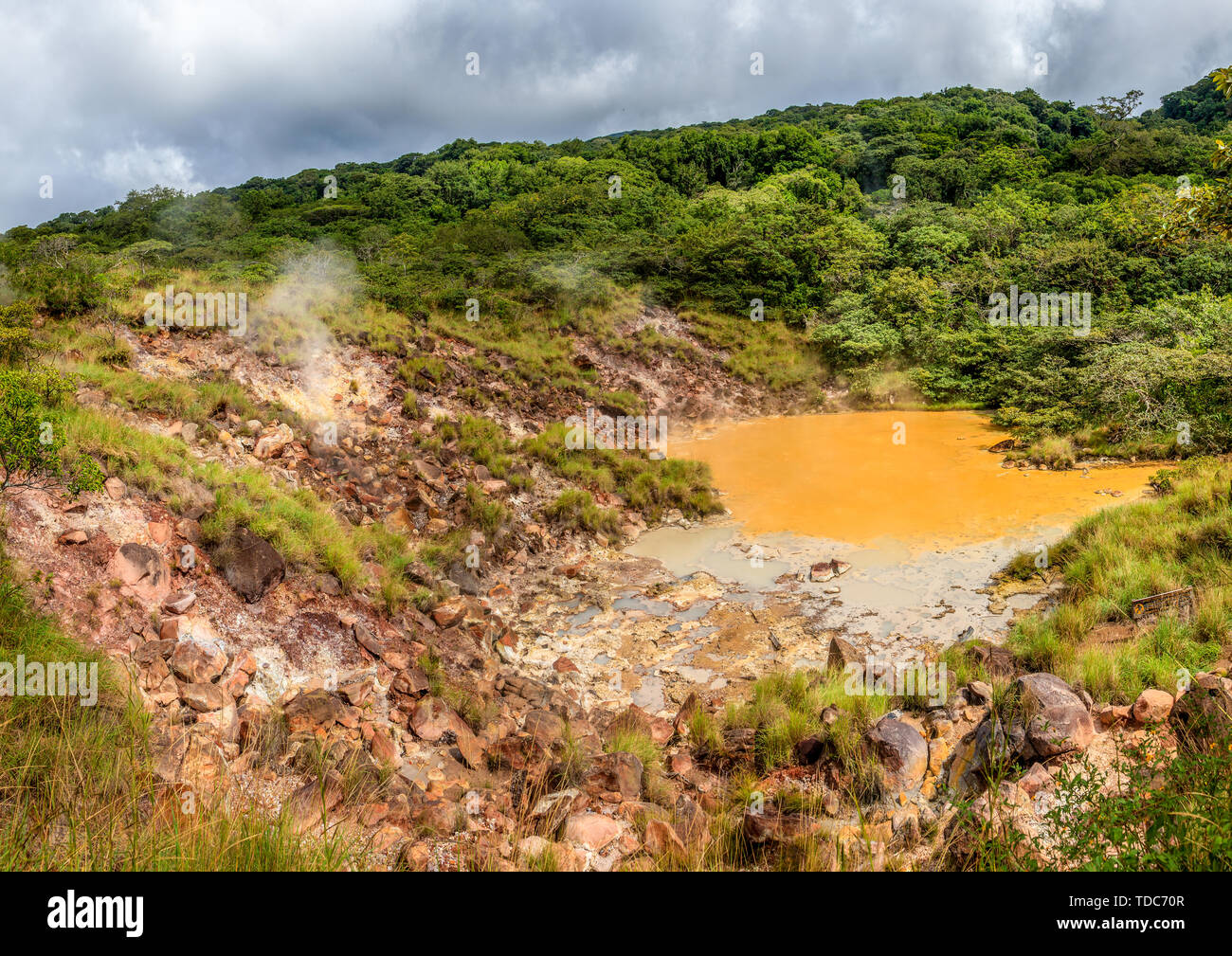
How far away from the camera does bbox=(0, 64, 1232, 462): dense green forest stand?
1471cm

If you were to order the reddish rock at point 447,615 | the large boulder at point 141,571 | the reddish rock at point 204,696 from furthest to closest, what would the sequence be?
the reddish rock at point 447,615 → the large boulder at point 141,571 → the reddish rock at point 204,696

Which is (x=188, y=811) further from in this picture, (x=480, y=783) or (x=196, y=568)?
(x=196, y=568)

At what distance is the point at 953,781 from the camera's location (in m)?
4.51

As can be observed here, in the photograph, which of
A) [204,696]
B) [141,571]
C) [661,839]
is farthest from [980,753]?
[141,571]

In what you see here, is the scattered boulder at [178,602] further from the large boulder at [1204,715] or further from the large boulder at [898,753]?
the large boulder at [1204,715]

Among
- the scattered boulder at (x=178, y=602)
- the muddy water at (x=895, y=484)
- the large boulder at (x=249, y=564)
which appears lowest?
the scattered boulder at (x=178, y=602)

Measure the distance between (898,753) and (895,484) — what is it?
9.74 meters

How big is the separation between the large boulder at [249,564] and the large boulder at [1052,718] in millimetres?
6452

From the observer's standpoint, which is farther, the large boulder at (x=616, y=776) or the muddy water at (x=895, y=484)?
the muddy water at (x=895, y=484)

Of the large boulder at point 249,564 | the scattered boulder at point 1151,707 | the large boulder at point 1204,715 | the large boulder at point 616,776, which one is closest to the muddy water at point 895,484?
the scattered boulder at point 1151,707

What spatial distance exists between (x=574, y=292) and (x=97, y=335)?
12.9 m

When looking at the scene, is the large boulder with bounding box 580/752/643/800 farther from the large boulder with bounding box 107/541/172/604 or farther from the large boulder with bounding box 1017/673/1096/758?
the large boulder with bounding box 107/541/172/604

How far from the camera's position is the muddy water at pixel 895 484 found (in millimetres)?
11336

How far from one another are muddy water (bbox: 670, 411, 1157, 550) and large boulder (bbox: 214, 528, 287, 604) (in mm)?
7538
